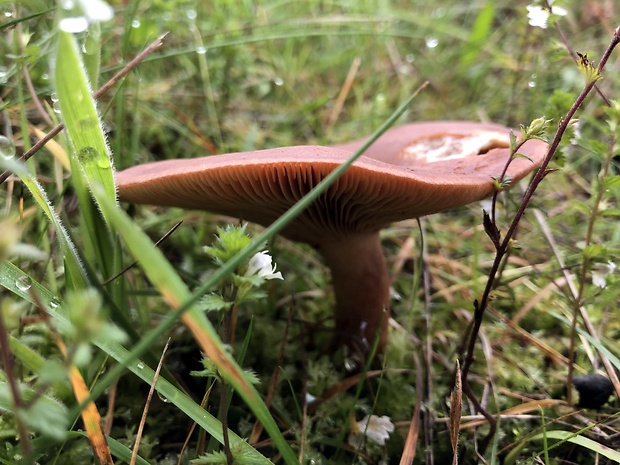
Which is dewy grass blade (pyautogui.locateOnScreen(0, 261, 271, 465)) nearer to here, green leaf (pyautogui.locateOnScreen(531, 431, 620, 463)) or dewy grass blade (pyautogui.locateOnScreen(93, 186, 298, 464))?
dewy grass blade (pyautogui.locateOnScreen(93, 186, 298, 464))

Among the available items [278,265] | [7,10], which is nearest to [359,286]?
[278,265]

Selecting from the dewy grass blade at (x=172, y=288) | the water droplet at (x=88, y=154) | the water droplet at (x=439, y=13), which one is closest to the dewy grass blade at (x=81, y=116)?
the water droplet at (x=88, y=154)

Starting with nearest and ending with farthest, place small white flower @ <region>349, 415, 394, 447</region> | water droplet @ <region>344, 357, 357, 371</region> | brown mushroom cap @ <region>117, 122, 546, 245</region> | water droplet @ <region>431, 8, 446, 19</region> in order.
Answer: brown mushroom cap @ <region>117, 122, 546, 245</region> < small white flower @ <region>349, 415, 394, 447</region> < water droplet @ <region>344, 357, 357, 371</region> < water droplet @ <region>431, 8, 446, 19</region>

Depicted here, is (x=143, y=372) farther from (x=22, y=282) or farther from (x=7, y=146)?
(x=7, y=146)

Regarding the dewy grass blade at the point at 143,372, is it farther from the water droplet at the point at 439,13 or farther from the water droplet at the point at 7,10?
the water droplet at the point at 439,13

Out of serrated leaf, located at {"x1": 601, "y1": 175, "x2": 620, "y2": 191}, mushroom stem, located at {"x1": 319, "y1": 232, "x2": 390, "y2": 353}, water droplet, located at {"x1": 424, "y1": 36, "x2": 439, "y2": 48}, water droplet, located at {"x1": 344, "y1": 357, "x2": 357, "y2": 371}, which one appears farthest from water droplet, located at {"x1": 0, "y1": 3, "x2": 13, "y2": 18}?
water droplet, located at {"x1": 424, "y1": 36, "x2": 439, "y2": 48}

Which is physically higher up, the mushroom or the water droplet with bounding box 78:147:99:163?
the mushroom

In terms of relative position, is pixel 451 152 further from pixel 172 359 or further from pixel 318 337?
pixel 172 359
